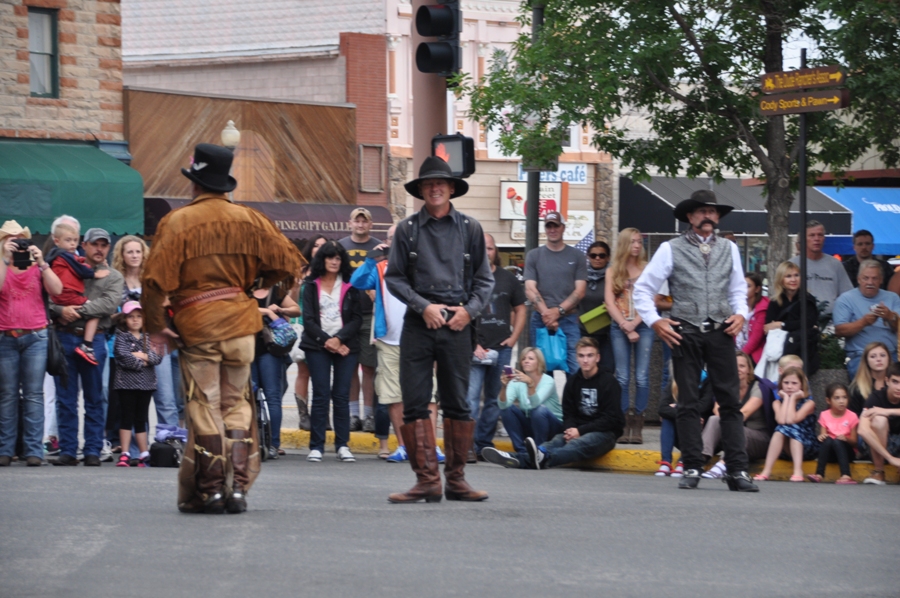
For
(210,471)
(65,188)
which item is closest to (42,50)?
(65,188)

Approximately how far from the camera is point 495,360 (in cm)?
1247

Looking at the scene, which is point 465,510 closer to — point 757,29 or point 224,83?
point 757,29

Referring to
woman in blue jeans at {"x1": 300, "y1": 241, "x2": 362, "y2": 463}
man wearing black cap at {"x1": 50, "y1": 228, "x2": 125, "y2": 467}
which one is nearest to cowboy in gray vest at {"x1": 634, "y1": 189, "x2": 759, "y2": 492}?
woman in blue jeans at {"x1": 300, "y1": 241, "x2": 362, "y2": 463}

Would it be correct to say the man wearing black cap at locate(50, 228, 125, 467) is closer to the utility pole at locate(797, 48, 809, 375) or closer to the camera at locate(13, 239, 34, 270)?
the camera at locate(13, 239, 34, 270)

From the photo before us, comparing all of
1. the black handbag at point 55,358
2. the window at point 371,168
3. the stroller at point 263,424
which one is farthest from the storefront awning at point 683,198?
the black handbag at point 55,358

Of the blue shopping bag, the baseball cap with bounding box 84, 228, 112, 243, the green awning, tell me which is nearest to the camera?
the baseball cap with bounding box 84, 228, 112, 243

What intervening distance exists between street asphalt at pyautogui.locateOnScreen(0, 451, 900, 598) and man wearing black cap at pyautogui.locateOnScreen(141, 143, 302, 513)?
0.27 metres

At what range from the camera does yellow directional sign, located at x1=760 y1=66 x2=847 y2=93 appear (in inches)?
464

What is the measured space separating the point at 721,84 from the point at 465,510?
9.82m

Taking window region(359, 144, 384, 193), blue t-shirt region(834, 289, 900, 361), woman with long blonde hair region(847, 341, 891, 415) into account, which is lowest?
woman with long blonde hair region(847, 341, 891, 415)

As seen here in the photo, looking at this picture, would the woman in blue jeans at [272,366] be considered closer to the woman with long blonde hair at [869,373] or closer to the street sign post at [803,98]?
the street sign post at [803,98]

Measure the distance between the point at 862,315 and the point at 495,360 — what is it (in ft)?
10.8

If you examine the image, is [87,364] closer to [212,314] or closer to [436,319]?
[212,314]

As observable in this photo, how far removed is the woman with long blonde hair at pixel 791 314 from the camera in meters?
12.4
